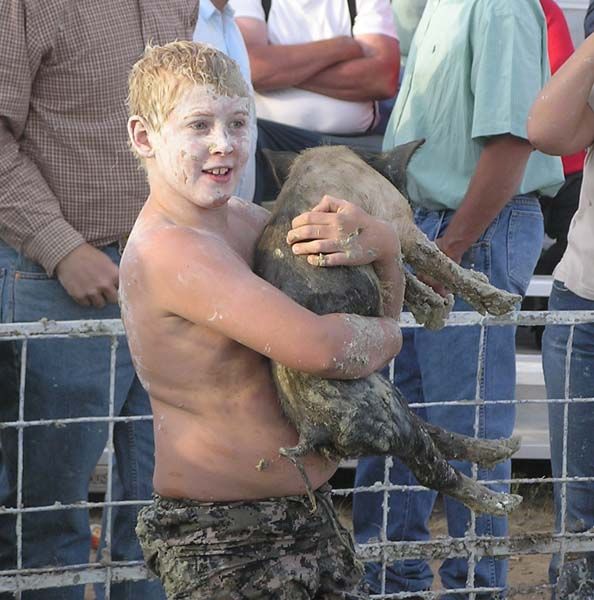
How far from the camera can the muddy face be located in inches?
101

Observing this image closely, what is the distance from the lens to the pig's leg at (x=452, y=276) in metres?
2.92

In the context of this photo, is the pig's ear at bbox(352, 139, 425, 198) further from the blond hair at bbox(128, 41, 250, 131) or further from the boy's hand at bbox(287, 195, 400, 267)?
the blond hair at bbox(128, 41, 250, 131)

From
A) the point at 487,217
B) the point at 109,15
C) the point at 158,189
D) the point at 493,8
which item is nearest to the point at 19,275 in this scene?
the point at 109,15

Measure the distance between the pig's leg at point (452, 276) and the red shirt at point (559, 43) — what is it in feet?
8.26

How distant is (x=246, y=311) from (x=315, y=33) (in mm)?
3187

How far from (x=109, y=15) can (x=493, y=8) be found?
1.29 metres

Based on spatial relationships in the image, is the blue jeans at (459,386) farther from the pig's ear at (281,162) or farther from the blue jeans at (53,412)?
the pig's ear at (281,162)

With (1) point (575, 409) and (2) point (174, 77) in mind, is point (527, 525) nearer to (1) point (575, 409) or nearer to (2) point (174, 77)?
(1) point (575, 409)

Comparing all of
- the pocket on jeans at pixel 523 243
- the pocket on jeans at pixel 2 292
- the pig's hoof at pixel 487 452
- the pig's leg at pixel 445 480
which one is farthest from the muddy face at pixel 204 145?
the pocket on jeans at pixel 523 243

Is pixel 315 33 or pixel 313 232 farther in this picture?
pixel 315 33

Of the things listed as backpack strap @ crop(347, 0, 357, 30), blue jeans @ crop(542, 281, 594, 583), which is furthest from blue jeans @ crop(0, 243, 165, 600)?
backpack strap @ crop(347, 0, 357, 30)

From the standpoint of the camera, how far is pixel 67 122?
150 inches

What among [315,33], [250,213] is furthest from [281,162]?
[315,33]

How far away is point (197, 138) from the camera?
8.46ft
